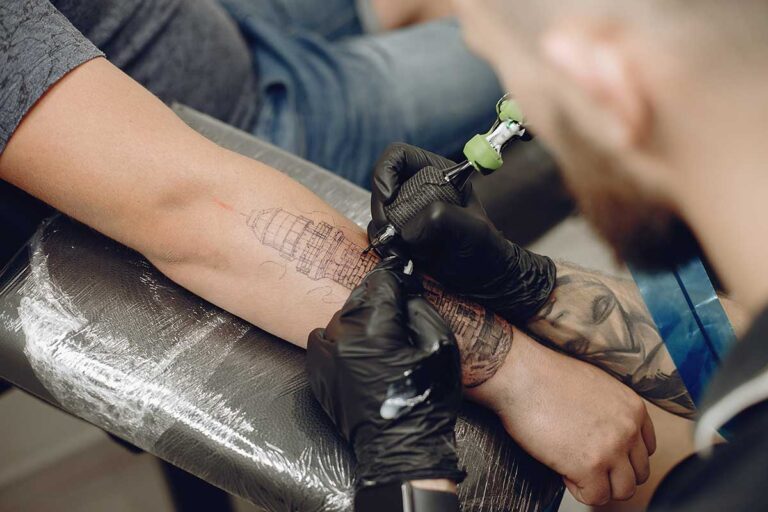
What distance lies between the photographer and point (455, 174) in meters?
0.89

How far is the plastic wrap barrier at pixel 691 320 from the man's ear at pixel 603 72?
36 centimetres

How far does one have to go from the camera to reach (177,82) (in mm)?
1153

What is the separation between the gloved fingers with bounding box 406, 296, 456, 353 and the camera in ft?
2.43

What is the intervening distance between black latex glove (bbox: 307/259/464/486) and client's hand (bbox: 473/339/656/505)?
0.38ft

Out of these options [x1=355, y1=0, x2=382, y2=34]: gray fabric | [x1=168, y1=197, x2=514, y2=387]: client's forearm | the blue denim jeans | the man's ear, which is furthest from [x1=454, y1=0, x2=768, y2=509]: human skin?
[x1=355, y1=0, x2=382, y2=34]: gray fabric

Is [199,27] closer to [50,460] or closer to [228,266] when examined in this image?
[228,266]

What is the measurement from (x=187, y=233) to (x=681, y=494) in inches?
23.1

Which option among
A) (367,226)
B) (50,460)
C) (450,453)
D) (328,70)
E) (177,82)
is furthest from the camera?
(50,460)

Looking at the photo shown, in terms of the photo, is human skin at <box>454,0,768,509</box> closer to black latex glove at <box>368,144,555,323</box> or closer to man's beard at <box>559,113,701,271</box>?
man's beard at <box>559,113,701,271</box>

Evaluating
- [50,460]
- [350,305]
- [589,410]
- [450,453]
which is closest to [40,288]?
[350,305]

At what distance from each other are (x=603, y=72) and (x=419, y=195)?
1.27 ft

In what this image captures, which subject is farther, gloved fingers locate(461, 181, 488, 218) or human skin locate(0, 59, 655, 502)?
gloved fingers locate(461, 181, 488, 218)

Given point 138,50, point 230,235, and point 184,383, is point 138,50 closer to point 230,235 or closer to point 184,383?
point 230,235

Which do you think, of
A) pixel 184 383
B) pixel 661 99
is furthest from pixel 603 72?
pixel 184 383
